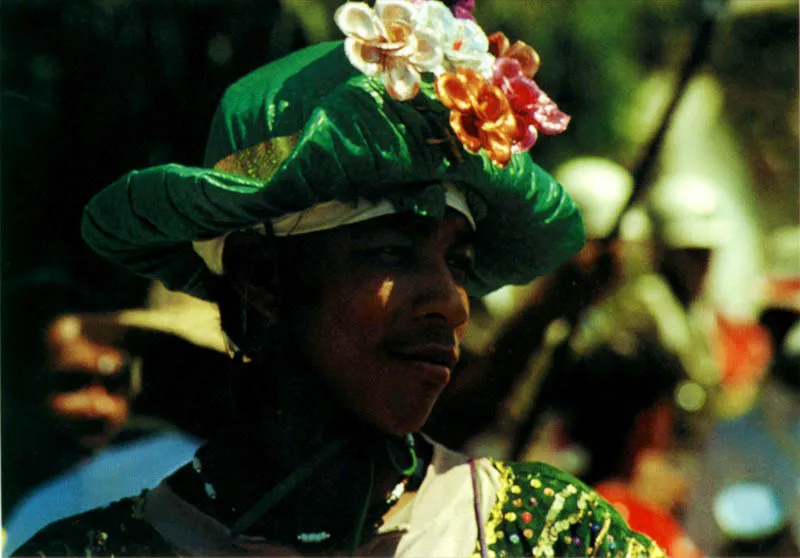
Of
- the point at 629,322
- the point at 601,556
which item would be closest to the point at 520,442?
the point at 629,322

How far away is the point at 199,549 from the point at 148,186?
1.99 ft

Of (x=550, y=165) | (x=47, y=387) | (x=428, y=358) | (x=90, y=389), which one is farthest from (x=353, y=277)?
(x=550, y=165)

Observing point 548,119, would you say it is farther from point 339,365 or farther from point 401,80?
point 339,365

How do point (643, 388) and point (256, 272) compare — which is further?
point (643, 388)

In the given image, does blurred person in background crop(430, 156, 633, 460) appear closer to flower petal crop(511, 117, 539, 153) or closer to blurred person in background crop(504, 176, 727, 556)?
blurred person in background crop(504, 176, 727, 556)

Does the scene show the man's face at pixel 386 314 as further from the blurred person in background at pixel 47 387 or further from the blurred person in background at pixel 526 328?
the blurred person in background at pixel 47 387

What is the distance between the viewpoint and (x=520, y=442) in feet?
13.8

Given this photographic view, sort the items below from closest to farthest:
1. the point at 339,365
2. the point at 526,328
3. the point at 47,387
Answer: the point at 339,365 → the point at 47,387 → the point at 526,328

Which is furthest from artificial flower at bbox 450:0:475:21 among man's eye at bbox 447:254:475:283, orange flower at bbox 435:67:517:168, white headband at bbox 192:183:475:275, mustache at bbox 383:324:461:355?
mustache at bbox 383:324:461:355

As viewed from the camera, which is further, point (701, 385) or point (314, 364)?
point (701, 385)

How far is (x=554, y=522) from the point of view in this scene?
2.66 m

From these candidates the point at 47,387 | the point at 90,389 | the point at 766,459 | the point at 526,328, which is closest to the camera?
the point at 90,389

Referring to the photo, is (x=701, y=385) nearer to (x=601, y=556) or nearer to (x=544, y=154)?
(x=544, y=154)

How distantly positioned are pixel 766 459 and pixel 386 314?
272 cm
